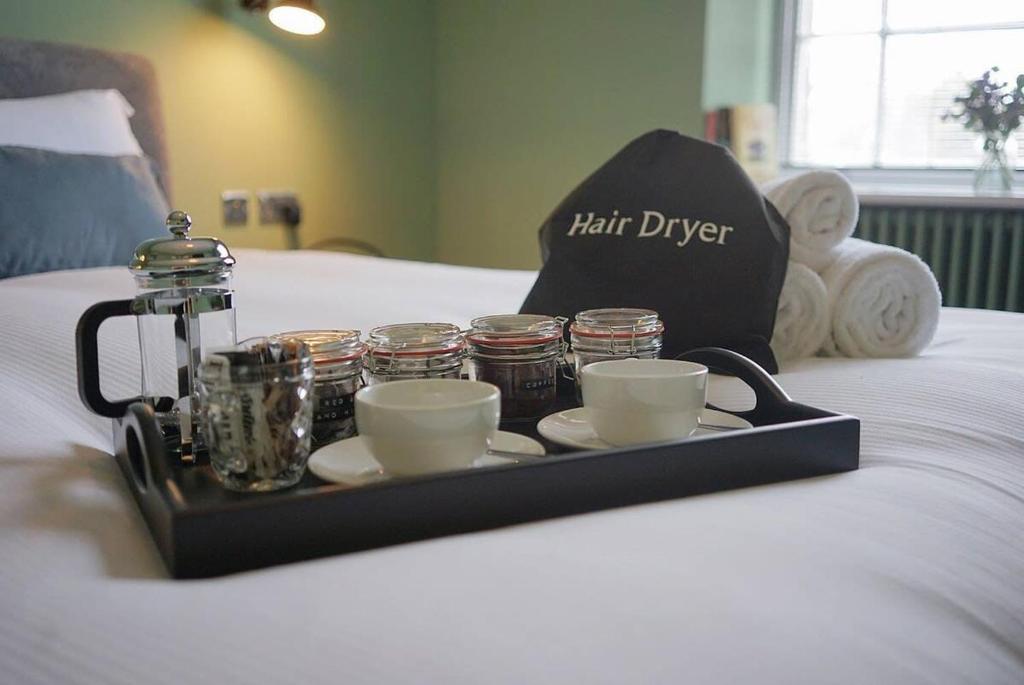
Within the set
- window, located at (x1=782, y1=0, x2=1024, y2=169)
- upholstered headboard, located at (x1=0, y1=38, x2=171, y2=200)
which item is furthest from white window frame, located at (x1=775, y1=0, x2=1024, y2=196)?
upholstered headboard, located at (x1=0, y1=38, x2=171, y2=200)

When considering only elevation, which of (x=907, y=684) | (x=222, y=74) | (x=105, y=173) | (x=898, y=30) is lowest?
(x=907, y=684)

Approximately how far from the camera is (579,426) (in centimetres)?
81

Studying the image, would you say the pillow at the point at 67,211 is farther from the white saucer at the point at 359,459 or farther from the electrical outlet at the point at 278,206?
the white saucer at the point at 359,459

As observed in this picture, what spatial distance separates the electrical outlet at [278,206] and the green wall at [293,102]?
0.10 ft

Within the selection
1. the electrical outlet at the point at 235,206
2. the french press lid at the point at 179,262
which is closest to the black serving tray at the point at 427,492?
the french press lid at the point at 179,262

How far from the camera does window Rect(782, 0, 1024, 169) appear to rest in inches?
115

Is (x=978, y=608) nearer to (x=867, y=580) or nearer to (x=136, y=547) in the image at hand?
(x=867, y=580)

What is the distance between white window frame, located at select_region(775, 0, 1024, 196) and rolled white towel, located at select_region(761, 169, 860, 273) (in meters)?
1.79

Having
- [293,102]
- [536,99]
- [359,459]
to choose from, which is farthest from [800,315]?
[536,99]

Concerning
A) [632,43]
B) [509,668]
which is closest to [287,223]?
[632,43]

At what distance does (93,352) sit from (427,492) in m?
0.33

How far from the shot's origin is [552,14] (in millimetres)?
3365

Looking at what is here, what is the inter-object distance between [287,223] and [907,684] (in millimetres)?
2819

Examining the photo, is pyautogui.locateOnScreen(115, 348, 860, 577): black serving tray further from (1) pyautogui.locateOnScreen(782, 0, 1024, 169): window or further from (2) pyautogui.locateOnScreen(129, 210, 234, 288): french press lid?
(1) pyautogui.locateOnScreen(782, 0, 1024, 169): window
